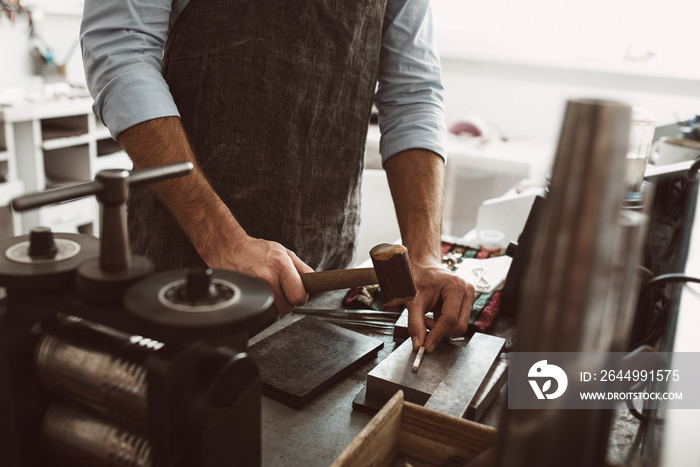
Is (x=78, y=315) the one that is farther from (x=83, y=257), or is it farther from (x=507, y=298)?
(x=507, y=298)

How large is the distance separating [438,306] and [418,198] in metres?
→ 0.44

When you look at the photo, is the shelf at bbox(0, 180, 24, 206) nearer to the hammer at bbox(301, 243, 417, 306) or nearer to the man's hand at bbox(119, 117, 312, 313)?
the man's hand at bbox(119, 117, 312, 313)

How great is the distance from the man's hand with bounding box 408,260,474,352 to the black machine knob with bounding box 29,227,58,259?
0.64 meters

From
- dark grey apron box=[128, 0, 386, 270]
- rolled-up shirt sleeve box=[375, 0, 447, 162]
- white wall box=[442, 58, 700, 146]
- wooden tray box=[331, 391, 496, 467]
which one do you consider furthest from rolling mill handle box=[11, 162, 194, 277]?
white wall box=[442, 58, 700, 146]

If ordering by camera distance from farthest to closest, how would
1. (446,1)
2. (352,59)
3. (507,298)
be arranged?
(446,1) → (352,59) → (507,298)

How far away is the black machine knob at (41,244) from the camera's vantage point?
0.64 m

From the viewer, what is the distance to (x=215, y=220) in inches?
47.6

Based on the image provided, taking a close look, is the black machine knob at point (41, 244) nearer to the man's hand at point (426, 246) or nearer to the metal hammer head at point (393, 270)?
the metal hammer head at point (393, 270)

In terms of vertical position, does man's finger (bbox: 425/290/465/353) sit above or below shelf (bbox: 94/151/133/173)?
above

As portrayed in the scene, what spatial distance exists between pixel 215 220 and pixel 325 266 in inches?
24.1

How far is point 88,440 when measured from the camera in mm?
618

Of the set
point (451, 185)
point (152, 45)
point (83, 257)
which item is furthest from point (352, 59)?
point (451, 185)

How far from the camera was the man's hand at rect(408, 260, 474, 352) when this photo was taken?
1.12 meters

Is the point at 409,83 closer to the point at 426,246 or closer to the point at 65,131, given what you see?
the point at 426,246
